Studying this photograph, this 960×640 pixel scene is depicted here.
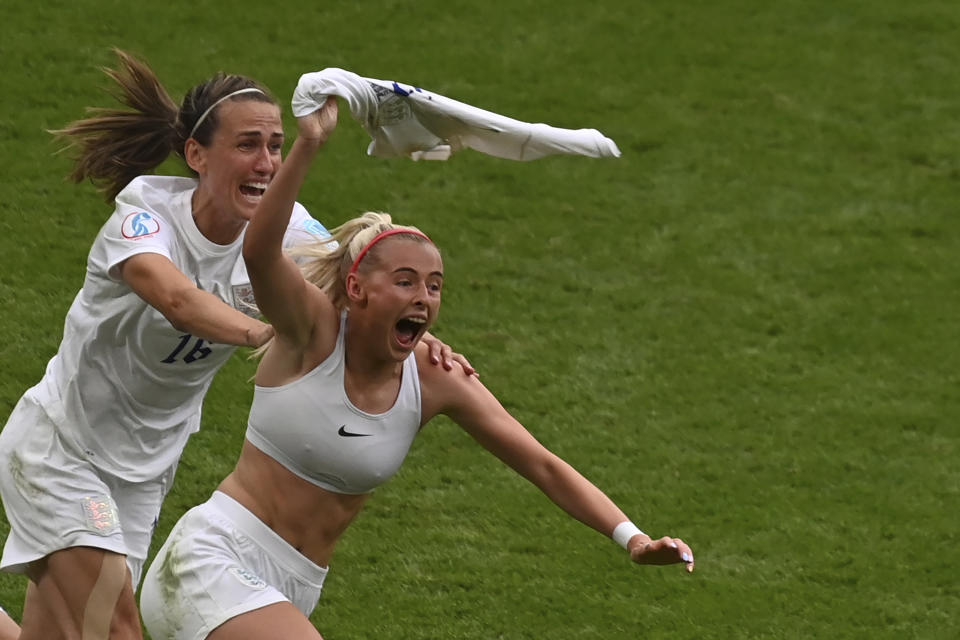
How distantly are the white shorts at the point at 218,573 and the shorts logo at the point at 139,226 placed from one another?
904 millimetres

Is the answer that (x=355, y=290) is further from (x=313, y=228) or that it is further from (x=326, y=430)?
(x=313, y=228)

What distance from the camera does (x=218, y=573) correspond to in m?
5.38

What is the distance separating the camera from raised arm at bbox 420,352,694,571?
5758 mm

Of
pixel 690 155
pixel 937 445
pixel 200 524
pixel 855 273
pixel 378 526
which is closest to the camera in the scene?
pixel 200 524

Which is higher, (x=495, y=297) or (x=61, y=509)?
(x=61, y=509)

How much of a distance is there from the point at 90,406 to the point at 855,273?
611cm

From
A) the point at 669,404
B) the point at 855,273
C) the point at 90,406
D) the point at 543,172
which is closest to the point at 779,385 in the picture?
the point at 669,404

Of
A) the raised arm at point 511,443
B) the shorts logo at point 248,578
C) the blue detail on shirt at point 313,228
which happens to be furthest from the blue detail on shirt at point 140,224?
the shorts logo at point 248,578

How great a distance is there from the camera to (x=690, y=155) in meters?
12.1

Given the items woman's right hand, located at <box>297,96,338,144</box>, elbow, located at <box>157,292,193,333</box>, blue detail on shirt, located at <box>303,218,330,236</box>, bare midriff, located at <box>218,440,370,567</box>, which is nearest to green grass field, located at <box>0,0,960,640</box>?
bare midriff, located at <box>218,440,370,567</box>

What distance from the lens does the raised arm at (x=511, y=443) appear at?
576cm

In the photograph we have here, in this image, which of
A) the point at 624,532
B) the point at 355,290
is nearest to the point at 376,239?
the point at 355,290

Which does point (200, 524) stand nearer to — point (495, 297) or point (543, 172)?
point (495, 297)

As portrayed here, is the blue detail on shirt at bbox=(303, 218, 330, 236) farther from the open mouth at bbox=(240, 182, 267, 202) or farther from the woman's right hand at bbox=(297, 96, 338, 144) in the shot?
the woman's right hand at bbox=(297, 96, 338, 144)
